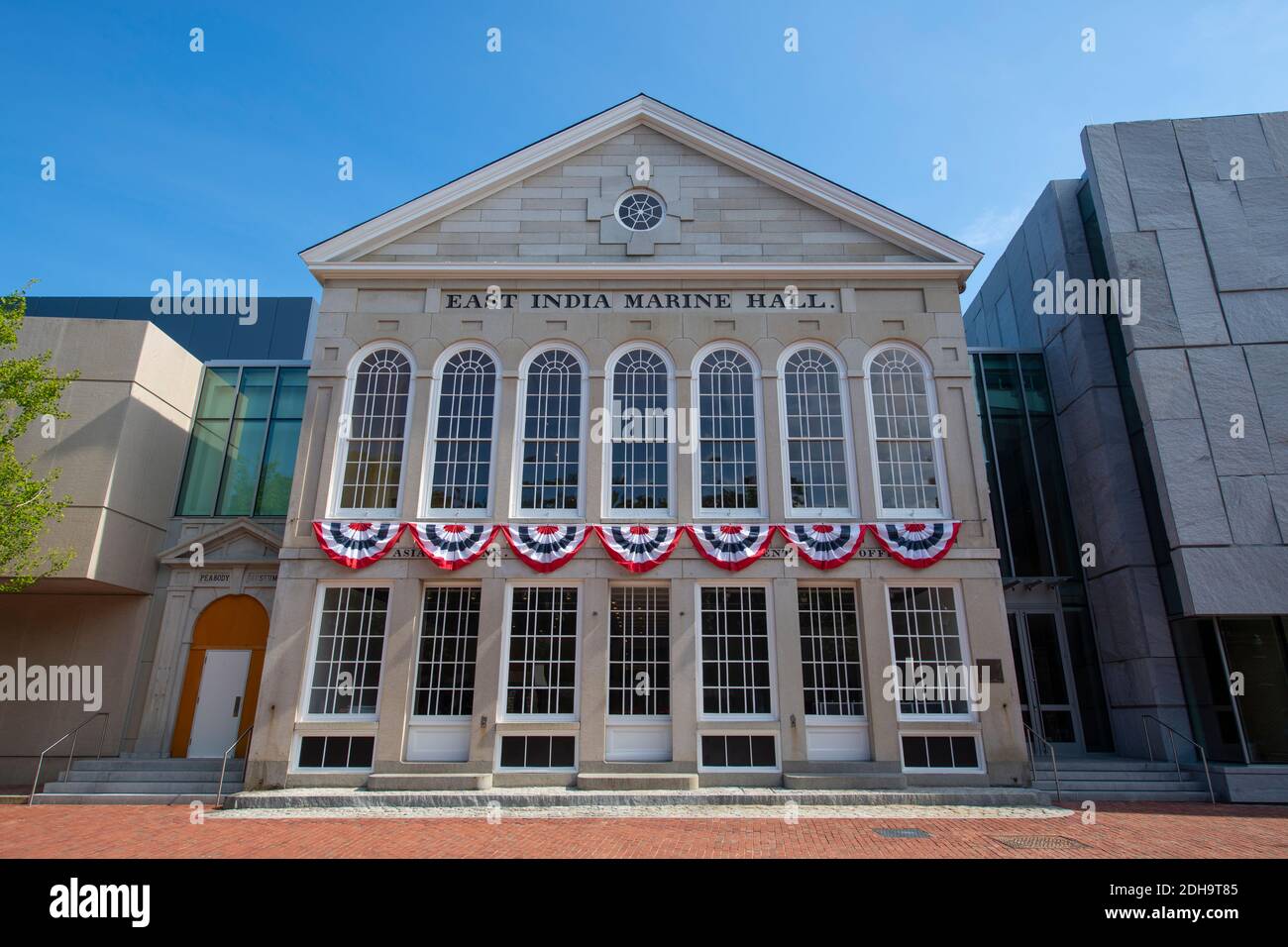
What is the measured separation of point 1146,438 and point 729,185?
10.6 metres

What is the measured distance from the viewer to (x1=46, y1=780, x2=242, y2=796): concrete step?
13266 millimetres

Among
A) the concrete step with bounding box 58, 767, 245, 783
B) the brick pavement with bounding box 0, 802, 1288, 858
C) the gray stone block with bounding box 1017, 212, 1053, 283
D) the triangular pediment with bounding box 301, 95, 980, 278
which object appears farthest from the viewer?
the gray stone block with bounding box 1017, 212, 1053, 283

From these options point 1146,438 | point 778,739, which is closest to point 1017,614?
point 1146,438

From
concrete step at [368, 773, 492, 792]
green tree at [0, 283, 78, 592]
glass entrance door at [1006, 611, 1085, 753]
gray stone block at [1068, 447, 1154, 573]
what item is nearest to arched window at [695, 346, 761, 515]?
concrete step at [368, 773, 492, 792]

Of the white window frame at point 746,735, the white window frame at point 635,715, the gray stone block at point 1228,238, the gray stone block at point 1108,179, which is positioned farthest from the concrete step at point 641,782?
the gray stone block at point 1228,238

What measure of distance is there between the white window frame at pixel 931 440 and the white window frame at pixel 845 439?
1.26 feet

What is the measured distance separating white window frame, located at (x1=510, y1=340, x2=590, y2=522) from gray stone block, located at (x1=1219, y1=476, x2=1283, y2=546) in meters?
12.9

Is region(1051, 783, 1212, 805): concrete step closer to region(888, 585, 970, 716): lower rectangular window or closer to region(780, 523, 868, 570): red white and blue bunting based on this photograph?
region(888, 585, 970, 716): lower rectangular window

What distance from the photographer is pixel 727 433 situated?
14938mm

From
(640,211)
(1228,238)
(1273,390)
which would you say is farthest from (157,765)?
(1228,238)

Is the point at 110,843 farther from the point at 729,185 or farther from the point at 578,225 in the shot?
the point at 729,185

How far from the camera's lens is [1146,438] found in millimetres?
15031

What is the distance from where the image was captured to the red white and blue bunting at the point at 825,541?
45.1ft

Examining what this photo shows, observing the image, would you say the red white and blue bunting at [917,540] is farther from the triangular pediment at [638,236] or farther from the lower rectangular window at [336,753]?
the lower rectangular window at [336,753]
